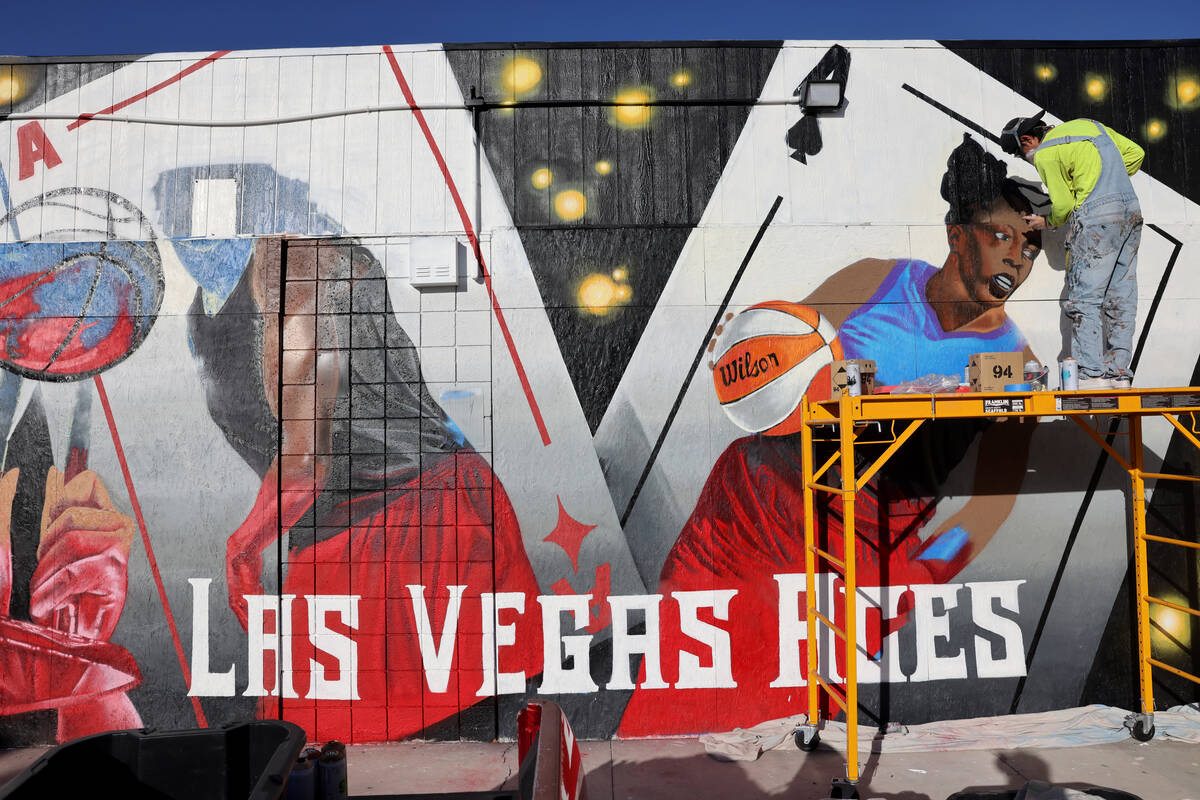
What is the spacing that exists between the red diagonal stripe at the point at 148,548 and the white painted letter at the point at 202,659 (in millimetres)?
54

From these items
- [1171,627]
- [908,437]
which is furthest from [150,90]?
[1171,627]

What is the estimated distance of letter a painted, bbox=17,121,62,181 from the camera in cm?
517

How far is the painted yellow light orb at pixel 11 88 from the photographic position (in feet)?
17.1

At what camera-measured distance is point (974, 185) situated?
522 cm

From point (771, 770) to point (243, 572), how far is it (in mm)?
3666

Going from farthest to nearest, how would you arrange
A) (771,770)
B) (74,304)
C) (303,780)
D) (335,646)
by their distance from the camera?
1. (74,304)
2. (335,646)
3. (771,770)
4. (303,780)

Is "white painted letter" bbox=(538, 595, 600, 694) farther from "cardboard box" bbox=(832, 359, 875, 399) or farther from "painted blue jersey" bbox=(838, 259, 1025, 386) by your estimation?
"painted blue jersey" bbox=(838, 259, 1025, 386)

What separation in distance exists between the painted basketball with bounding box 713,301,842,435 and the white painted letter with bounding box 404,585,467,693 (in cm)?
228

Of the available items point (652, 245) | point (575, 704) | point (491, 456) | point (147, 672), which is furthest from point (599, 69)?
point (147, 672)

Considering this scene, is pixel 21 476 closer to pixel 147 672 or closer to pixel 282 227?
pixel 147 672

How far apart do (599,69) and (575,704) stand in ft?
14.5

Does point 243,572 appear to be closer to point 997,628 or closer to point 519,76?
point 519,76

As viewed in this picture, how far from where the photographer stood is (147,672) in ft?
16.4

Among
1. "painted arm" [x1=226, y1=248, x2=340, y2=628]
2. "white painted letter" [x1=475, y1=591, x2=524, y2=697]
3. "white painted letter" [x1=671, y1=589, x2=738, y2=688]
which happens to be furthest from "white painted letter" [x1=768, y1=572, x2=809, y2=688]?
"painted arm" [x1=226, y1=248, x2=340, y2=628]
